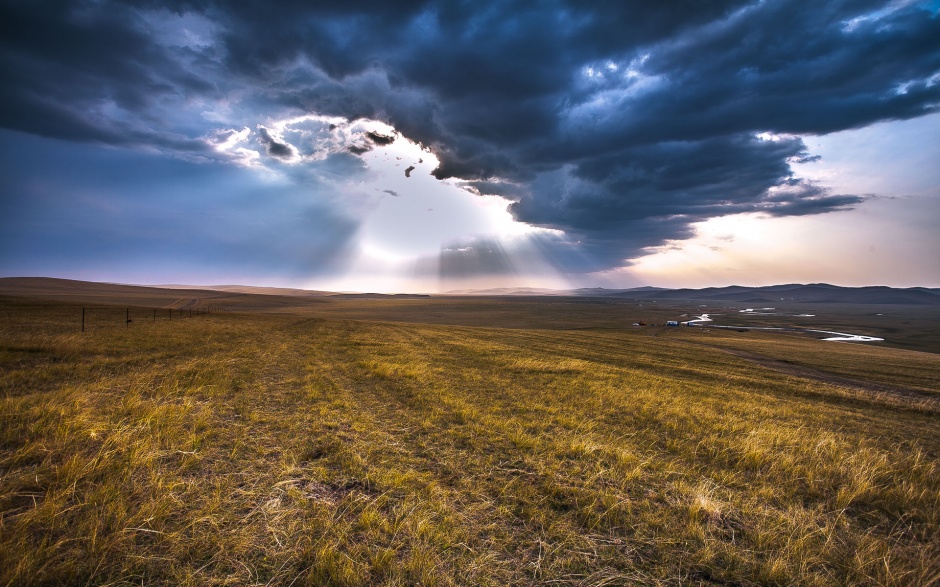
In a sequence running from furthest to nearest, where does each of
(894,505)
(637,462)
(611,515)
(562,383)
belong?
(562,383) → (637,462) → (894,505) → (611,515)

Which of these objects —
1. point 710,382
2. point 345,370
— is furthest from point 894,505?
point 345,370

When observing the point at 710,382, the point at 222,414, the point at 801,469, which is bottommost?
the point at 710,382

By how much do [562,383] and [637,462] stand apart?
300 inches

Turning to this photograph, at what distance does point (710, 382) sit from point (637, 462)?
46.8 feet

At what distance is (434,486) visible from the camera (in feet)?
18.6

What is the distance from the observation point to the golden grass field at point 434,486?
12.9 feet

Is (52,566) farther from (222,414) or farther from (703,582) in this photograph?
(703,582)

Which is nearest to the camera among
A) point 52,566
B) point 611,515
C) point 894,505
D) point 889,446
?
point 52,566

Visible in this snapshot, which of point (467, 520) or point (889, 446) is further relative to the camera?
point (889, 446)

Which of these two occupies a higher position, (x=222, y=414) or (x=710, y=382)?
(x=222, y=414)

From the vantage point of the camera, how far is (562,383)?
14641mm

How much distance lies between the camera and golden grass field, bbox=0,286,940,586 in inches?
154

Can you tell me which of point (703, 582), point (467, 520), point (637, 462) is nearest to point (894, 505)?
point (637, 462)

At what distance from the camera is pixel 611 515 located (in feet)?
17.0
